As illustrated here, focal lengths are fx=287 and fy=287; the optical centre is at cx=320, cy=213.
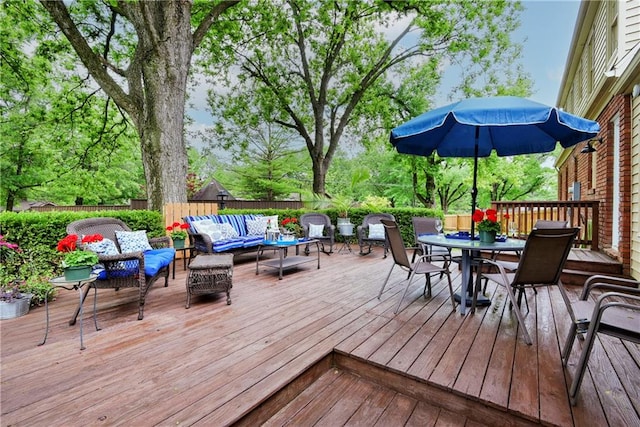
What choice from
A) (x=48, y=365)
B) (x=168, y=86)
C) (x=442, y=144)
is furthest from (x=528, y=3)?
(x=48, y=365)

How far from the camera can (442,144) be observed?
4336mm

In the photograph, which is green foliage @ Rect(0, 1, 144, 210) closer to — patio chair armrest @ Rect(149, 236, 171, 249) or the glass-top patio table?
patio chair armrest @ Rect(149, 236, 171, 249)

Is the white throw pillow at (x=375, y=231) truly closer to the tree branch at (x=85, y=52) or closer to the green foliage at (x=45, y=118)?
the tree branch at (x=85, y=52)

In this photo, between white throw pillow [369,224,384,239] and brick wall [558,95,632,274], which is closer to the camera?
brick wall [558,95,632,274]

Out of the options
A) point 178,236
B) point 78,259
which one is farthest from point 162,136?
point 78,259

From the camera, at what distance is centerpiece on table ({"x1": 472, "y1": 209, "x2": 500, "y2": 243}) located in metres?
3.04

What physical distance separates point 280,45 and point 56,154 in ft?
31.2

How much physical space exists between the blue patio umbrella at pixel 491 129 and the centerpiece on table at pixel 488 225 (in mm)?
288

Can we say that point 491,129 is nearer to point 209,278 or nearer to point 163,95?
point 209,278

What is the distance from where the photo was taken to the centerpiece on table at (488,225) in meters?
3.04

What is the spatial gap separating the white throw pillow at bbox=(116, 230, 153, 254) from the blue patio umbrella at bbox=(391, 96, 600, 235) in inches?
137

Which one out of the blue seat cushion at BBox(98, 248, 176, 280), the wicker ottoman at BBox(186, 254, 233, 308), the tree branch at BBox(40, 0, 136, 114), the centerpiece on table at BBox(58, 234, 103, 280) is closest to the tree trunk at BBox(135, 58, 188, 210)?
the tree branch at BBox(40, 0, 136, 114)

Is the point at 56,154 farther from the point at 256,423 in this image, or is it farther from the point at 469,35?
the point at 469,35

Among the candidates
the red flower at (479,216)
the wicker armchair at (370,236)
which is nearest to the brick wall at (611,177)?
the red flower at (479,216)
